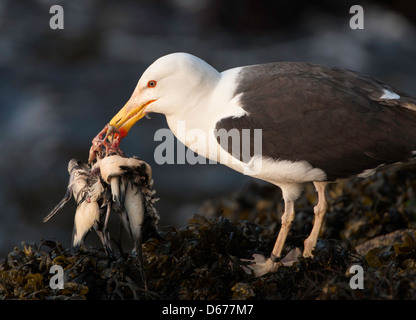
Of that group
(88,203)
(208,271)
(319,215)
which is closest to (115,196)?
(88,203)

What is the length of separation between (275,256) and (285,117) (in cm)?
106

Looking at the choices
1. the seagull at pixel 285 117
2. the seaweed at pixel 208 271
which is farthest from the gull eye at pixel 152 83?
the seaweed at pixel 208 271

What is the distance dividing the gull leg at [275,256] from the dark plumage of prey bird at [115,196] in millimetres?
893

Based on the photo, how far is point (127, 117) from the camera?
4.28m

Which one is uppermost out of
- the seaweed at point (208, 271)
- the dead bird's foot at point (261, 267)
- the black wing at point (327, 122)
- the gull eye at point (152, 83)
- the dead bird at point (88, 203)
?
the gull eye at point (152, 83)

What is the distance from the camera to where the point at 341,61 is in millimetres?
9906

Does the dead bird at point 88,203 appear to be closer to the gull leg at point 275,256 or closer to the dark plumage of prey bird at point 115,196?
the dark plumage of prey bird at point 115,196

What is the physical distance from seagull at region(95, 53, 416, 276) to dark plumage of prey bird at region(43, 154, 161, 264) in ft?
1.10

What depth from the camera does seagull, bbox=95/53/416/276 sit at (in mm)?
4012

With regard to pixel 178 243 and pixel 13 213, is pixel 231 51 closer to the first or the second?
pixel 13 213

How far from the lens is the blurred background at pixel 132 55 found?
8.59 metres

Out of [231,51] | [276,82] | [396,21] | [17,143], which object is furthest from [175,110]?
[396,21]

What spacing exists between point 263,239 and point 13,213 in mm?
4874

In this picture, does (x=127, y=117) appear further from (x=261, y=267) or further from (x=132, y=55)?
(x=132, y=55)
